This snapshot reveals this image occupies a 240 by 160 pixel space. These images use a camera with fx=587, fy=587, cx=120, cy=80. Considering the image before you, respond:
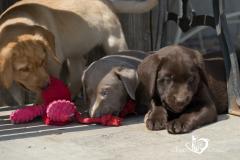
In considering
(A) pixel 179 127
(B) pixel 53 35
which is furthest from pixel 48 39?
(A) pixel 179 127

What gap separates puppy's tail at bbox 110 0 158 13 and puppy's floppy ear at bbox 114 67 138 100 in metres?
1.11

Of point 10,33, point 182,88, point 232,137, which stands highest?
point 10,33

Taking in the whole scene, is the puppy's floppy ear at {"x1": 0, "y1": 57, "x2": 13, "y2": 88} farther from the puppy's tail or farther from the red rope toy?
the puppy's tail

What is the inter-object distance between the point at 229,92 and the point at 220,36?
447 mm

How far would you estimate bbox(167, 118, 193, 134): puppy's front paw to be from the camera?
3.95 metres

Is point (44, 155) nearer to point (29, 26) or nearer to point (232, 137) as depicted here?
point (232, 137)

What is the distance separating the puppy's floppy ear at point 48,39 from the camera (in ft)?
15.7

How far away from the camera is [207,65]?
4715 mm

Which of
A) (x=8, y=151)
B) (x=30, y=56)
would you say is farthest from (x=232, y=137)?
(x=30, y=56)

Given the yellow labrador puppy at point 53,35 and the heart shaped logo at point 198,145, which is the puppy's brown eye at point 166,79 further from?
the yellow labrador puppy at point 53,35

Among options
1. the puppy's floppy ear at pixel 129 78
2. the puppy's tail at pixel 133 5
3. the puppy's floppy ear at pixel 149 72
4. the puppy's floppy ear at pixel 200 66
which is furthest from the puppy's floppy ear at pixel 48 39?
the puppy's floppy ear at pixel 200 66

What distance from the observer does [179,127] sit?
3959mm

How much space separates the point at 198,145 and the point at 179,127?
0.99 ft

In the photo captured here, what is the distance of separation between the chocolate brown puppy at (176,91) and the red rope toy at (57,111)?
0.95ft
